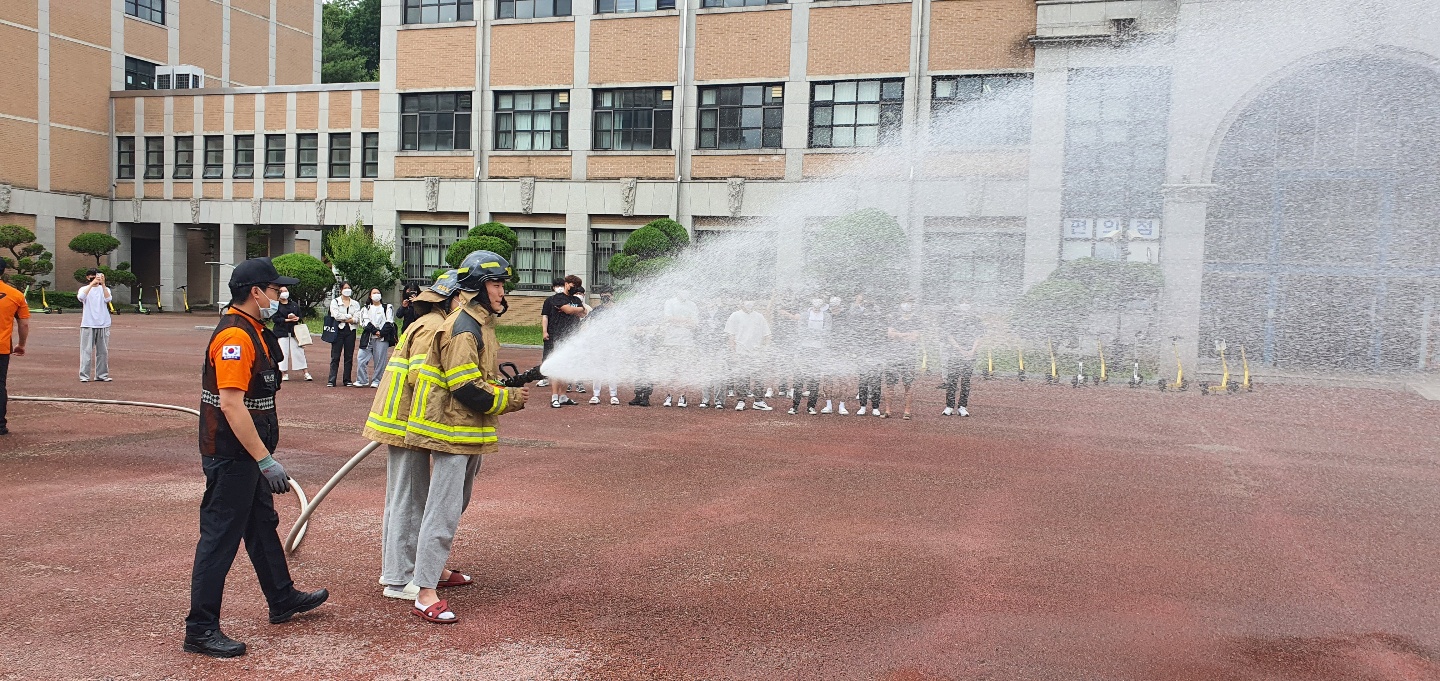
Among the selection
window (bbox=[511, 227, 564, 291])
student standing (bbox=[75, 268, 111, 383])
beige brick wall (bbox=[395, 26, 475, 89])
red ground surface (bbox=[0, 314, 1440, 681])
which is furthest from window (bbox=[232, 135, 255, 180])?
red ground surface (bbox=[0, 314, 1440, 681])

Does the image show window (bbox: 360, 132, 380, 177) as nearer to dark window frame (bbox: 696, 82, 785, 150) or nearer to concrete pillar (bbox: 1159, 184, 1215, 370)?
dark window frame (bbox: 696, 82, 785, 150)

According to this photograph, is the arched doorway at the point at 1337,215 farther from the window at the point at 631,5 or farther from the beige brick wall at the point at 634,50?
the window at the point at 631,5

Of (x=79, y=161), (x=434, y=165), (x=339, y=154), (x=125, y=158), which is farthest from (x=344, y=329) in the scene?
(x=125, y=158)

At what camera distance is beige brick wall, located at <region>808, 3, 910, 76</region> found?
28.7 metres

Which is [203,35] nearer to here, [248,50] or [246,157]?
[248,50]

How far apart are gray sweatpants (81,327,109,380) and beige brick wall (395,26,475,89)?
1906 cm

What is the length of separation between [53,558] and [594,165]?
27.1m

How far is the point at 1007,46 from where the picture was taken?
27.2m

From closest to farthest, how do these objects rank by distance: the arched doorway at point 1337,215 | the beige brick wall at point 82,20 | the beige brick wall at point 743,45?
the arched doorway at point 1337,215
the beige brick wall at point 743,45
the beige brick wall at point 82,20

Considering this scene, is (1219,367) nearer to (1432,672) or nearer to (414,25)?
(1432,672)

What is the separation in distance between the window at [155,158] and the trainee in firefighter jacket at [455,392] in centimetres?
4603

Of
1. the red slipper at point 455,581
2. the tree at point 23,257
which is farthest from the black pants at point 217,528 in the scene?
the tree at point 23,257

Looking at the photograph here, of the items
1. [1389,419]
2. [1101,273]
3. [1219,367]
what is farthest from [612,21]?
[1389,419]

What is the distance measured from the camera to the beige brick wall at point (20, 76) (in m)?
41.3
